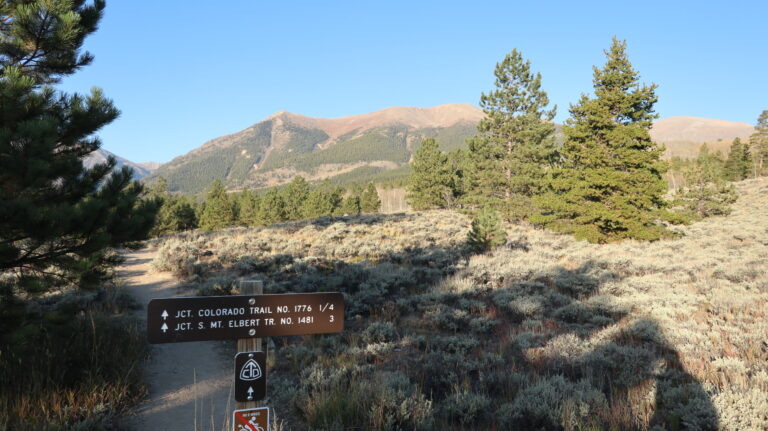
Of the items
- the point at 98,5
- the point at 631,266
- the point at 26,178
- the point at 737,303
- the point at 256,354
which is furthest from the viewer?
A: the point at 631,266

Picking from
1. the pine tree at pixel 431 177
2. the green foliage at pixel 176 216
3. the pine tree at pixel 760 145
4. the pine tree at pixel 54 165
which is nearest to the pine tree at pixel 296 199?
the green foliage at pixel 176 216

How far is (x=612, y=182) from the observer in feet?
64.2

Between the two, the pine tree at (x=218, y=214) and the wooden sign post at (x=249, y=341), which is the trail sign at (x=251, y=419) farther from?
the pine tree at (x=218, y=214)

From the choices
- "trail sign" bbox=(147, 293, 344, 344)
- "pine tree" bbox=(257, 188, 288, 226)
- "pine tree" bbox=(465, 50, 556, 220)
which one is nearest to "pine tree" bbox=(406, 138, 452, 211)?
"pine tree" bbox=(465, 50, 556, 220)

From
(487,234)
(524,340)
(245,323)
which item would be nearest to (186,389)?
(245,323)

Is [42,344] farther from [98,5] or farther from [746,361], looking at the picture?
[746,361]

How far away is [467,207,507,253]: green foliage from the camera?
1652 centimetres

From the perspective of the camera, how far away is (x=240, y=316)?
3.19 m

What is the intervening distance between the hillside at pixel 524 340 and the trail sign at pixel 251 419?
1.51 m

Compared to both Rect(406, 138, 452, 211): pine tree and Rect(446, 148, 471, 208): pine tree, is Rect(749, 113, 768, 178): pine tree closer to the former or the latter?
Rect(446, 148, 471, 208): pine tree

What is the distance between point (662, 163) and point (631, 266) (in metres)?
9.36

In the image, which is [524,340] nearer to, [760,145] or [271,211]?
[271,211]

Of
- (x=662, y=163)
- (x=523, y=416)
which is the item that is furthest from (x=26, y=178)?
(x=662, y=163)

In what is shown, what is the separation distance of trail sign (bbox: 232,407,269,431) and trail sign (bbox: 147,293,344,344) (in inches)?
23.4
